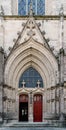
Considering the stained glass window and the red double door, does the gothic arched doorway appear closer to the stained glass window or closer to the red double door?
the red double door

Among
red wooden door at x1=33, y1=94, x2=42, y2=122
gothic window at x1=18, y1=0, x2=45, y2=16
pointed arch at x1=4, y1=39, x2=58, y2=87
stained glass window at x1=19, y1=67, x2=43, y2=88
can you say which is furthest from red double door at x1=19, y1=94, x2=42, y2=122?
gothic window at x1=18, y1=0, x2=45, y2=16

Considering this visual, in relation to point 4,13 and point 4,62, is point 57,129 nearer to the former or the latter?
point 4,62

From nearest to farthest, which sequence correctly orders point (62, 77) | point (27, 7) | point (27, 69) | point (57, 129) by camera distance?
1. point (57, 129)
2. point (62, 77)
3. point (27, 69)
4. point (27, 7)

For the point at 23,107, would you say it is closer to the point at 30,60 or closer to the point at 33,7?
the point at 30,60

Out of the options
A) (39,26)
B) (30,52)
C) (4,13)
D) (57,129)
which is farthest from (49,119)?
(4,13)

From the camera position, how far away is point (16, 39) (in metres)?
22.5

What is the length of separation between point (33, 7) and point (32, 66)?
498 cm

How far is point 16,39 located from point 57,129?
6.64m

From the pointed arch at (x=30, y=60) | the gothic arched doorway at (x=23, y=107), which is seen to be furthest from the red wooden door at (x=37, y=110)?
the pointed arch at (x=30, y=60)

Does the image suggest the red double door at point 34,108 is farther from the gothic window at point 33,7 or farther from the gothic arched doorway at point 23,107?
the gothic window at point 33,7

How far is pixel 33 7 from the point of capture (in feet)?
84.0

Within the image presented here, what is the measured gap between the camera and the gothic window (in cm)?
2556

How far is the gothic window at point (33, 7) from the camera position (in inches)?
1006

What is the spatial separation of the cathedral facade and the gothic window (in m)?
2.38
